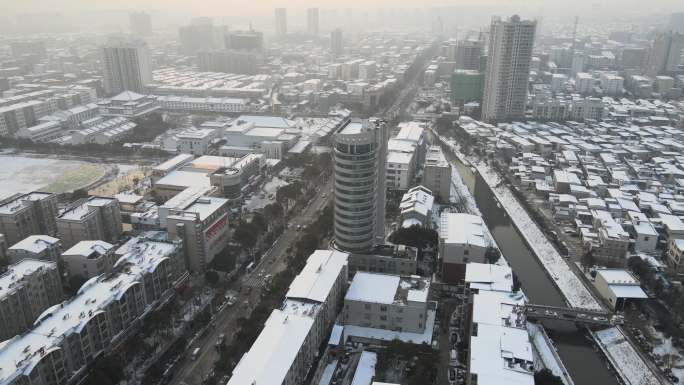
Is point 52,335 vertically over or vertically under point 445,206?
over

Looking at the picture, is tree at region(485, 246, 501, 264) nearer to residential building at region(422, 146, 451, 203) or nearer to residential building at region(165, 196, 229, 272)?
residential building at region(422, 146, 451, 203)

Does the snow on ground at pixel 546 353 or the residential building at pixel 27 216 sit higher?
the residential building at pixel 27 216

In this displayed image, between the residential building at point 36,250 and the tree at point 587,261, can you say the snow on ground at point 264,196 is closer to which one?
the residential building at point 36,250

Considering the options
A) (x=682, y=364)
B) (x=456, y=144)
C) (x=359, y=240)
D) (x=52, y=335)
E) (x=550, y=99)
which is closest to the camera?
(x=52, y=335)

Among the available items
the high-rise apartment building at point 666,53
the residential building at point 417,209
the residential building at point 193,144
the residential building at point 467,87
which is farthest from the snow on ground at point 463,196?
the high-rise apartment building at point 666,53

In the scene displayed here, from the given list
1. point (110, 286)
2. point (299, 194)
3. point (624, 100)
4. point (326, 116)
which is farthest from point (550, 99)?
point (110, 286)

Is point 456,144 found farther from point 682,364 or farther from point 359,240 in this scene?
point 682,364

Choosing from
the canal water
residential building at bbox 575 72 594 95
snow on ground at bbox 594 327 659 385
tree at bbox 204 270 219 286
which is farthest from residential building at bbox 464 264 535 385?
residential building at bbox 575 72 594 95
